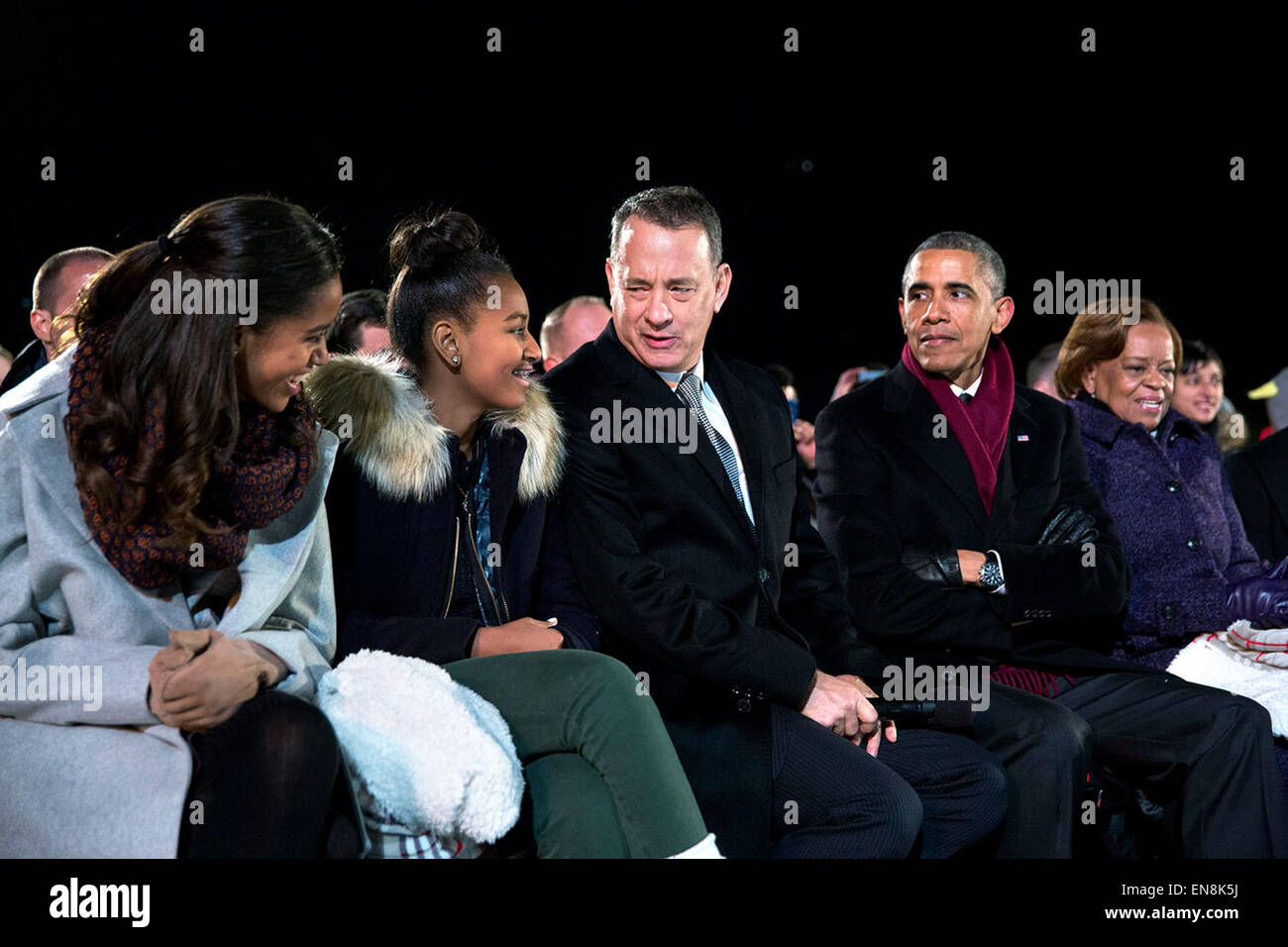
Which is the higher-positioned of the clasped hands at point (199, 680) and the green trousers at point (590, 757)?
the clasped hands at point (199, 680)

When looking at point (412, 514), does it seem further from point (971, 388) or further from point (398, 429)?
point (971, 388)

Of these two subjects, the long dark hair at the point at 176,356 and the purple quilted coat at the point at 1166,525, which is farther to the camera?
the purple quilted coat at the point at 1166,525

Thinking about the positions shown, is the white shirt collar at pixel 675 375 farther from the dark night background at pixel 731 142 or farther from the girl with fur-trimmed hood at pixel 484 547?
the dark night background at pixel 731 142

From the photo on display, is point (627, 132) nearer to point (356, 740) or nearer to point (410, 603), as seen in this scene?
point (410, 603)

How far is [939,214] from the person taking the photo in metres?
5.57

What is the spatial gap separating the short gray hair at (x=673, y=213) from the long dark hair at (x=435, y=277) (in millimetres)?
310

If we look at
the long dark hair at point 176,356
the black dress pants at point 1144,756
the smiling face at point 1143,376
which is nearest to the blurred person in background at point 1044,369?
the smiling face at point 1143,376

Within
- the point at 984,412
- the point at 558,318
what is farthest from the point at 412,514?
the point at 558,318

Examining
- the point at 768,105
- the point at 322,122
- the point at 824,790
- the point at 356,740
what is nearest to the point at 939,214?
the point at 768,105

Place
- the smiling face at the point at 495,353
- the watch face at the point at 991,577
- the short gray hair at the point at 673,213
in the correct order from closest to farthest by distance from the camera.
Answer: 1. the smiling face at the point at 495,353
2. the short gray hair at the point at 673,213
3. the watch face at the point at 991,577

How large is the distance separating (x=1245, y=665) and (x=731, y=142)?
3314 millimetres

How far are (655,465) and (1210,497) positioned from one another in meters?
1.60

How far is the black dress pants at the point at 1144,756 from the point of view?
233 cm

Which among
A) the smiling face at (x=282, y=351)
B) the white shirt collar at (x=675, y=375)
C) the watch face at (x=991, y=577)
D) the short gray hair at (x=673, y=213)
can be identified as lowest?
the watch face at (x=991, y=577)
